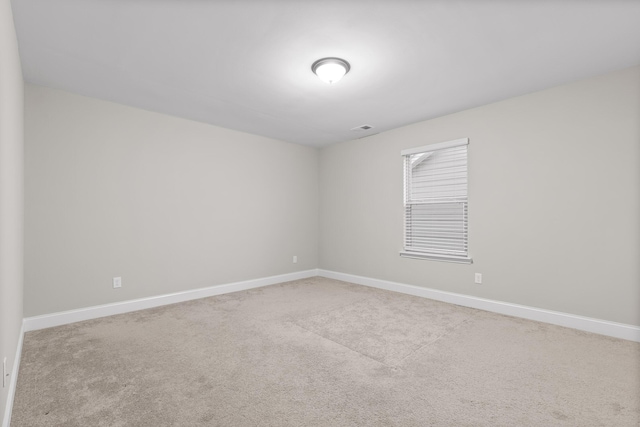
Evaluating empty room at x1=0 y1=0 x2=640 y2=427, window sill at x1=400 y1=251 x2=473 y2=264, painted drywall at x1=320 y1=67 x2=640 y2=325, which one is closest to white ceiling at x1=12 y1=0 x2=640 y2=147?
empty room at x1=0 y1=0 x2=640 y2=427

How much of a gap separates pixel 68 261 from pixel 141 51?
2369mm

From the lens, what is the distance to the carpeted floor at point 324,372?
169cm

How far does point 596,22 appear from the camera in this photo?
2.10m

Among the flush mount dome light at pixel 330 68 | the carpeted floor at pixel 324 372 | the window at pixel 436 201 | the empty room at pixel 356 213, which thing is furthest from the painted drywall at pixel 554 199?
the flush mount dome light at pixel 330 68

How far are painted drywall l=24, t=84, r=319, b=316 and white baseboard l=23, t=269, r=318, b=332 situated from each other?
0.07 meters

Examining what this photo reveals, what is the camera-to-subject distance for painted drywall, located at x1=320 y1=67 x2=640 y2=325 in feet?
9.16

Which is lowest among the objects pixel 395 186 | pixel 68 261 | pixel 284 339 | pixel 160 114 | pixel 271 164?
pixel 284 339

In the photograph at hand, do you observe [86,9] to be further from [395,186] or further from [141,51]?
[395,186]

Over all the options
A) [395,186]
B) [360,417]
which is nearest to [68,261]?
[360,417]

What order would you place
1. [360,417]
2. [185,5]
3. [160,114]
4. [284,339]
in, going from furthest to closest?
[160,114], [284,339], [185,5], [360,417]

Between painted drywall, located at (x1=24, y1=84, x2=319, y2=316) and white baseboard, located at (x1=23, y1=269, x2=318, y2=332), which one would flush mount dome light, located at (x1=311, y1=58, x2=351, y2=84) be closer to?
painted drywall, located at (x1=24, y1=84, x2=319, y2=316)

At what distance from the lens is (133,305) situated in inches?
143

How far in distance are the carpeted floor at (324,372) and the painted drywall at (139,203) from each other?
0.59m

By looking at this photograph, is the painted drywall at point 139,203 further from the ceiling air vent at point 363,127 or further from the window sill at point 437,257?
the window sill at point 437,257
